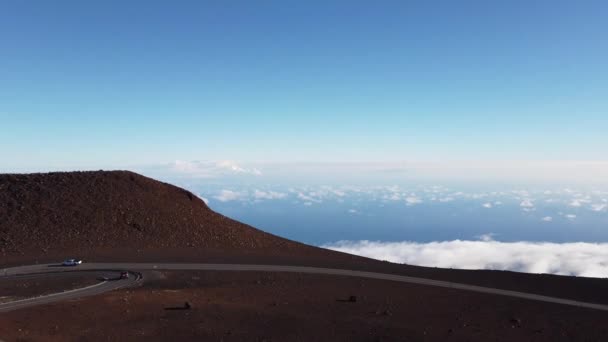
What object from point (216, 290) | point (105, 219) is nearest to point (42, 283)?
point (216, 290)

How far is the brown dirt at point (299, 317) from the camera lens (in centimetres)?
2214

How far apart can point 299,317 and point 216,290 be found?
31.0 feet

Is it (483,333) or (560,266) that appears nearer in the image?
(483,333)

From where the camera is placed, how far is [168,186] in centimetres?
6881

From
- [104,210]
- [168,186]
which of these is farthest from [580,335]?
[168,186]

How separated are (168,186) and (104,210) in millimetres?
13466

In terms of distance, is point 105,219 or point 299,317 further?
point 105,219

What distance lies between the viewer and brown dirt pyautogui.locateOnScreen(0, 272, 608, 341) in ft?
72.6

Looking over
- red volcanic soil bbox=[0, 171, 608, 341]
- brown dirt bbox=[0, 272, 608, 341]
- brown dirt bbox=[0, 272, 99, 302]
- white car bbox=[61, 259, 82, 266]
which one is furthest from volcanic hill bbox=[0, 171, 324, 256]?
brown dirt bbox=[0, 272, 608, 341]

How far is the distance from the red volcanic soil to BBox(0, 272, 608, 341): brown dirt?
0.07 metres

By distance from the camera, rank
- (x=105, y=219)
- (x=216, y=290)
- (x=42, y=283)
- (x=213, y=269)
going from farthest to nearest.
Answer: (x=105, y=219), (x=213, y=269), (x=42, y=283), (x=216, y=290)

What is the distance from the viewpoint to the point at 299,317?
995 inches

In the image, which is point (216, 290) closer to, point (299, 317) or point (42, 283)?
point (299, 317)

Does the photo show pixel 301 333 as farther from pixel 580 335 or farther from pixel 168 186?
pixel 168 186
